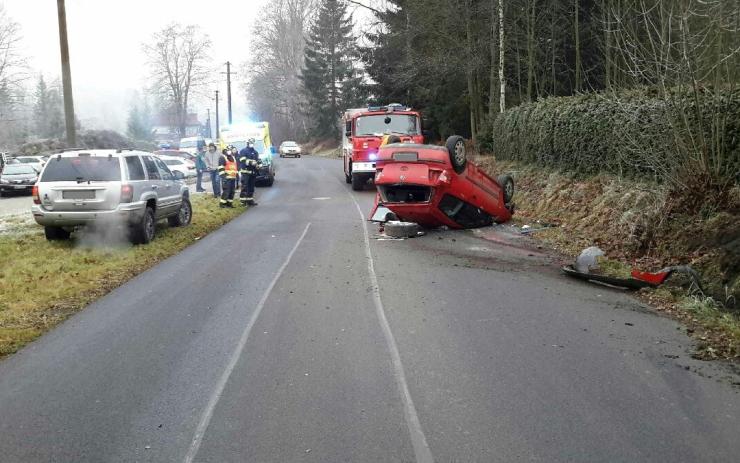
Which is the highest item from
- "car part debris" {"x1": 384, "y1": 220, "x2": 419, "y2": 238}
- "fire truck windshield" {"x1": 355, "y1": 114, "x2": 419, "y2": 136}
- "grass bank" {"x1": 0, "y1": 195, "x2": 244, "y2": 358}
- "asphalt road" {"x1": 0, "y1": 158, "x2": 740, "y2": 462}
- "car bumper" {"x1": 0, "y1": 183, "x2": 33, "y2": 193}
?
"fire truck windshield" {"x1": 355, "y1": 114, "x2": 419, "y2": 136}

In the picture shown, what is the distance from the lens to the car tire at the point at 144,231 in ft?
36.9

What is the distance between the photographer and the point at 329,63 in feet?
206

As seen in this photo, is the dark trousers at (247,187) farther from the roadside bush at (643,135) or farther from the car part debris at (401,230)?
the roadside bush at (643,135)

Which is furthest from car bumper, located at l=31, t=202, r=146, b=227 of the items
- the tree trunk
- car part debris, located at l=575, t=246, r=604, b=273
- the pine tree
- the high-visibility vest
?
the pine tree

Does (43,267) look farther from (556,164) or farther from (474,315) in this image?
(556,164)

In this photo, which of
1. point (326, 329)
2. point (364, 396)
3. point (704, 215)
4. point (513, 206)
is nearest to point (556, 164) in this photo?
point (513, 206)

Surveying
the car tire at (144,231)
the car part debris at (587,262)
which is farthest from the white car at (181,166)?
the car part debris at (587,262)

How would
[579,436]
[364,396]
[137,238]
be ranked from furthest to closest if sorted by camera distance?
[137,238], [364,396], [579,436]

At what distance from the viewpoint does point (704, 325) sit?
20.6 ft

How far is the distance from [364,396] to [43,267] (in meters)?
6.75

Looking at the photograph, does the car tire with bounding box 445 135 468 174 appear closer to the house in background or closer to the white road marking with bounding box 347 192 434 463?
the white road marking with bounding box 347 192 434 463

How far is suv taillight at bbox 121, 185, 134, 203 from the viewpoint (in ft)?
35.7

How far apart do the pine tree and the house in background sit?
136ft

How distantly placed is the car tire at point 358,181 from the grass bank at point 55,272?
Answer: 32.2 feet
